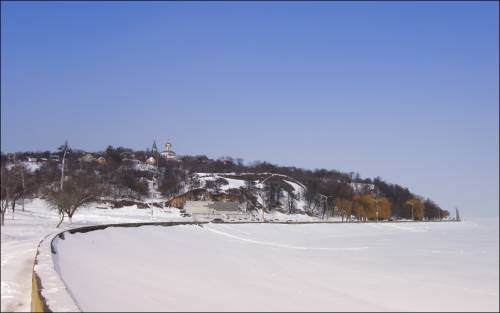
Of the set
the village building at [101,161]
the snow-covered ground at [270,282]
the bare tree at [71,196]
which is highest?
the village building at [101,161]

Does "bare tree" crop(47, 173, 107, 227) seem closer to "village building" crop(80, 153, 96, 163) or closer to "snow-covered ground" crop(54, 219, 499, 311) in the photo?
"snow-covered ground" crop(54, 219, 499, 311)

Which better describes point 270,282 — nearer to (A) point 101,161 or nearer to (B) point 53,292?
(B) point 53,292

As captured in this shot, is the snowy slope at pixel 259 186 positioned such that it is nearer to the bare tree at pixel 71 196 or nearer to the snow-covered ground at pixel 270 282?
→ the bare tree at pixel 71 196

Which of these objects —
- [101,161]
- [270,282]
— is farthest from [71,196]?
[101,161]

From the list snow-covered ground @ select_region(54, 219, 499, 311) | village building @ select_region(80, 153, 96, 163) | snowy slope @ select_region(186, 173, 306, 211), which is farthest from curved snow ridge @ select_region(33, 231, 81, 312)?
village building @ select_region(80, 153, 96, 163)

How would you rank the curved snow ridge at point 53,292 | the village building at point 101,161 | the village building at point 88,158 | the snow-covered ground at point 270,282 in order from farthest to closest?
the village building at point 101,161
the village building at point 88,158
the snow-covered ground at point 270,282
the curved snow ridge at point 53,292

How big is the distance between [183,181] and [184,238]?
110 meters

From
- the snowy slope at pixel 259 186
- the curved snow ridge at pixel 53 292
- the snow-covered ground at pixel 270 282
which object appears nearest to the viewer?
the curved snow ridge at pixel 53 292

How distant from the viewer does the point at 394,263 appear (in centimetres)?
2434

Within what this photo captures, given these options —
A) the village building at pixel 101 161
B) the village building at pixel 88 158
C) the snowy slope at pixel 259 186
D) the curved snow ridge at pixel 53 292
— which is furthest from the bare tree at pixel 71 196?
the village building at pixel 101 161

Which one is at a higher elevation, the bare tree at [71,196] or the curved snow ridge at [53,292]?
the bare tree at [71,196]

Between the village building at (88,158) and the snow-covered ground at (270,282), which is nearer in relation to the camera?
the snow-covered ground at (270,282)

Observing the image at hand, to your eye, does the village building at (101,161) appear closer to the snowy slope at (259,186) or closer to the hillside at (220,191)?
the hillside at (220,191)

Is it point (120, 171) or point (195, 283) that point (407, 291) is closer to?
point (195, 283)
